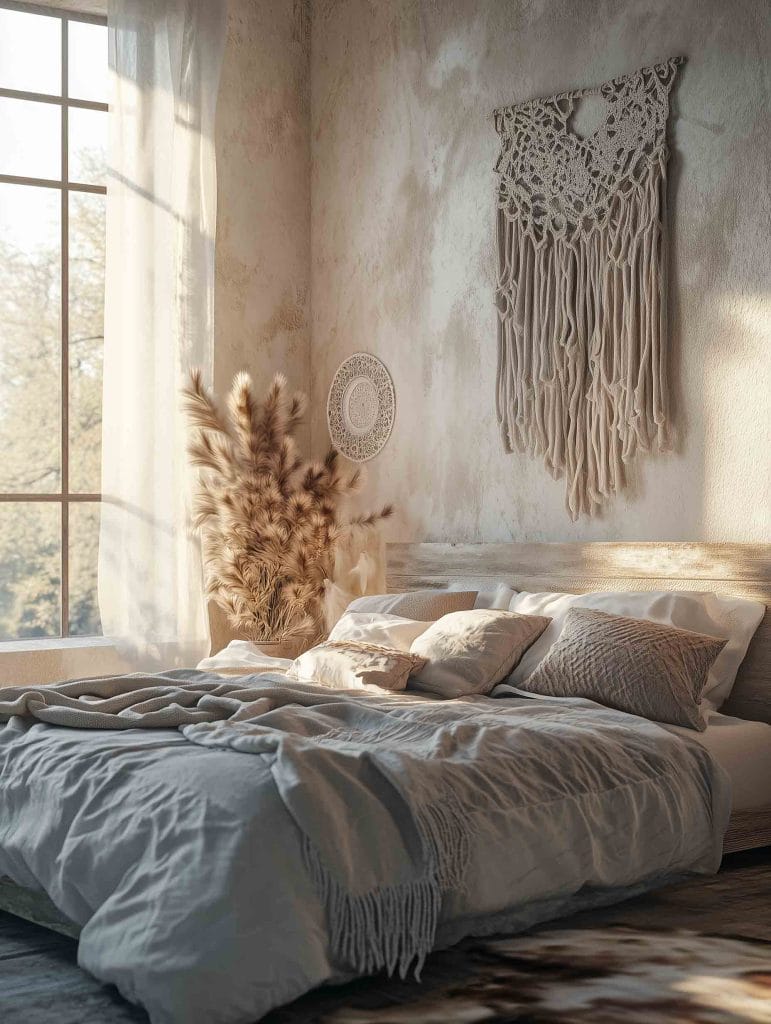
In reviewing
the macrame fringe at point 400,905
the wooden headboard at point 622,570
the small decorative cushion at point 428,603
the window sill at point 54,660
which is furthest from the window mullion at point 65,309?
the macrame fringe at point 400,905

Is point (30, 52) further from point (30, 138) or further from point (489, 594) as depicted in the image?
point (489, 594)

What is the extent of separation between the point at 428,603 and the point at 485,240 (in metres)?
1.58

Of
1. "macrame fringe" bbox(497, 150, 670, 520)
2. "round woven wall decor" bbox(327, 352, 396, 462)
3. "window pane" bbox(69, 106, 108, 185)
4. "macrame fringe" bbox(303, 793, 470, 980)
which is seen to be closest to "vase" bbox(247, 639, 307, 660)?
"round woven wall decor" bbox(327, 352, 396, 462)

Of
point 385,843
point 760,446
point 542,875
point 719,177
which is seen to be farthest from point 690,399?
point 385,843

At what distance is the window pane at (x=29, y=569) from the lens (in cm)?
584

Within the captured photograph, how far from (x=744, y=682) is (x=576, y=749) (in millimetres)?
1110

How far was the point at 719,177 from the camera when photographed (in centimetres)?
435

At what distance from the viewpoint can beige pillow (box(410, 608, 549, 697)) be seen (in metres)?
4.09

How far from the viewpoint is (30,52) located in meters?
5.93

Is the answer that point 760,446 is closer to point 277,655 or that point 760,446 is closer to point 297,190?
point 277,655

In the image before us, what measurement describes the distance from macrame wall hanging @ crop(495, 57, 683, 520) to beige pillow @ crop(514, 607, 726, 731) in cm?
93

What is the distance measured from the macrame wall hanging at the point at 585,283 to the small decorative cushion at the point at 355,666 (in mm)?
1084

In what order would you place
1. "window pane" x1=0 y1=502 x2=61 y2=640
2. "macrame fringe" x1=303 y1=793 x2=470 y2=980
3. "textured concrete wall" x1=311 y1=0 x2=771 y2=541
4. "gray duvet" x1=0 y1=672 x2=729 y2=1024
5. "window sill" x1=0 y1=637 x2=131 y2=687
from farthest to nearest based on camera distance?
"window pane" x1=0 y1=502 x2=61 y2=640
"window sill" x1=0 y1=637 x2=131 y2=687
"textured concrete wall" x1=311 y1=0 x2=771 y2=541
"macrame fringe" x1=303 y1=793 x2=470 y2=980
"gray duvet" x1=0 y1=672 x2=729 y2=1024

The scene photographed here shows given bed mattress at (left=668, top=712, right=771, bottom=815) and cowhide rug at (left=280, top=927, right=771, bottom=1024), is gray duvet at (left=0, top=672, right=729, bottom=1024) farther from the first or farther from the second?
bed mattress at (left=668, top=712, right=771, bottom=815)
